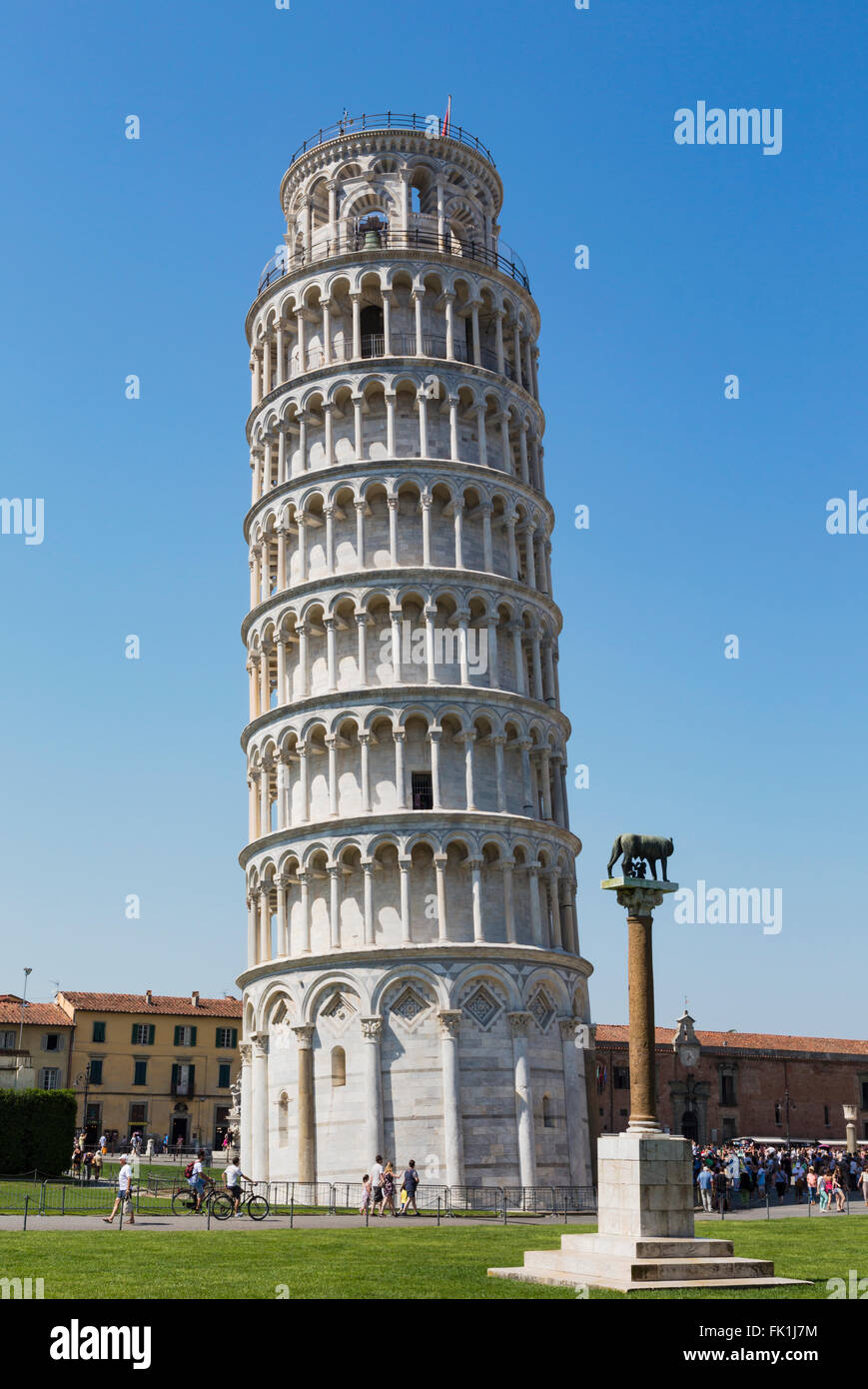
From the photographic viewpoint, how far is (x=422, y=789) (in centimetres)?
4978

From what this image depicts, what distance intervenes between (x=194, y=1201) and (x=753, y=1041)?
55983 millimetres

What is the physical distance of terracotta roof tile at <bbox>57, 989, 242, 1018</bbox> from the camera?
93.6m

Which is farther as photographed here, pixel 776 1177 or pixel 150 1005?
pixel 150 1005

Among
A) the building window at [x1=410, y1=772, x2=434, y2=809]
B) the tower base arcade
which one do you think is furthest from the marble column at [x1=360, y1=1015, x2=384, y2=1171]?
the building window at [x1=410, y1=772, x2=434, y2=809]

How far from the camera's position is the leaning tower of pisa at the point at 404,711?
46281 mm

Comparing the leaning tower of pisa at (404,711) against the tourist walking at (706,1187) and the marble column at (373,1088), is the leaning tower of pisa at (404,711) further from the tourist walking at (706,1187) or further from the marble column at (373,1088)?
the tourist walking at (706,1187)

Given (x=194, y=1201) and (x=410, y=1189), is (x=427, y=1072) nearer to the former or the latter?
(x=410, y=1189)

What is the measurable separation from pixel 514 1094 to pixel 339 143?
40.7 meters

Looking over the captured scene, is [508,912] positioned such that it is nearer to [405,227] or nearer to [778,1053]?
[405,227]

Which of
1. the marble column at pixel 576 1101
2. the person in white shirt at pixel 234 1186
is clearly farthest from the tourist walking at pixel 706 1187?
the person in white shirt at pixel 234 1186

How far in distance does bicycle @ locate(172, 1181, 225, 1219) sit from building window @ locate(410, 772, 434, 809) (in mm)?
15742

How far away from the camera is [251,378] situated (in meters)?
60.8

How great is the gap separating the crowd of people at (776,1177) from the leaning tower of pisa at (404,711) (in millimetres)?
4530

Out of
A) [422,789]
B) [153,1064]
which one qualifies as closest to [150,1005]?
[153,1064]
